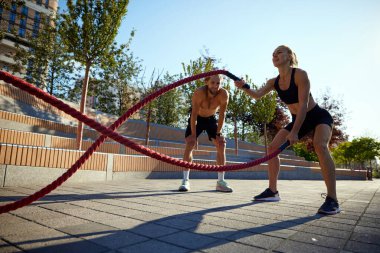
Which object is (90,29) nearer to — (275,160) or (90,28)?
(90,28)

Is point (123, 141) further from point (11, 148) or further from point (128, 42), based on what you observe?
point (128, 42)

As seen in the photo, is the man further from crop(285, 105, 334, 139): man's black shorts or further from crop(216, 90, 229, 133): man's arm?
crop(285, 105, 334, 139): man's black shorts

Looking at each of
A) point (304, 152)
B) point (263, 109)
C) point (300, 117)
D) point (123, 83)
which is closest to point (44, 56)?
point (123, 83)

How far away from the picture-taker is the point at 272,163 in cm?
373

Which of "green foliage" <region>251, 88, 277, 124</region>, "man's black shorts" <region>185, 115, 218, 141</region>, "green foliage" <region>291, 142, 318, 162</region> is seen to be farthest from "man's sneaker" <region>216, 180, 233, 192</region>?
"green foliage" <region>291, 142, 318, 162</region>

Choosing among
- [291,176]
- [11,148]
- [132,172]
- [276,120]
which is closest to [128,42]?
[132,172]

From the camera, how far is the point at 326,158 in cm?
307

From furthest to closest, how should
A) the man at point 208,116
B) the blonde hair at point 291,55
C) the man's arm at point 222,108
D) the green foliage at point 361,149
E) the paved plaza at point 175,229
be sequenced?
1. the green foliage at point 361,149
2. the man's arm at point 222,108
3. the man at point 208,116
4. the blonde hair at point 291,55
5. the paved plaza at point 175,229

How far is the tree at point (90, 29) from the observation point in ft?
23.9

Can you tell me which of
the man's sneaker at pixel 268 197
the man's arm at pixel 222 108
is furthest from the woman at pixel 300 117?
the man's arm at pixel 222 108

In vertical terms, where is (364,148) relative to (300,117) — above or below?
above

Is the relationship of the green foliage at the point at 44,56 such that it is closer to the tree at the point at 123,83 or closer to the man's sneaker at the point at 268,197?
the tree at the point at 123,83

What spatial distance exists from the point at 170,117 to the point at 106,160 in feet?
57.1

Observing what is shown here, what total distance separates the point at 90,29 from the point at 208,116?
4887 mm
